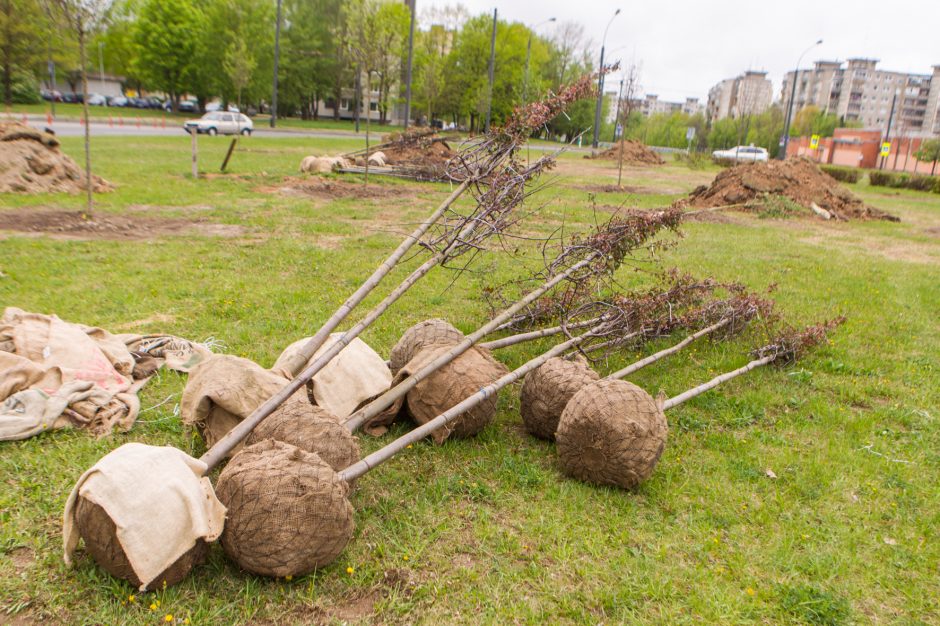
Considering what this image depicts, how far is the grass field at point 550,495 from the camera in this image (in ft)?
10.5

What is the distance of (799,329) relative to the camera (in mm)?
7555

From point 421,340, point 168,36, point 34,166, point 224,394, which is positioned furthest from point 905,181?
point 168,36

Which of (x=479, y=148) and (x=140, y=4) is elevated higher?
(x=140, y=4)

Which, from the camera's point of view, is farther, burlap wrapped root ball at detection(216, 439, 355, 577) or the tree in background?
the tree in background

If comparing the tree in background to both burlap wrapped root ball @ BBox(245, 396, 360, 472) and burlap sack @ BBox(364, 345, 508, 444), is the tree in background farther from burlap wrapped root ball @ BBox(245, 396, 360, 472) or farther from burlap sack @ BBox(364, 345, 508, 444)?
burlap wrapped root ball @ BBox(245, 396, 360, 472)

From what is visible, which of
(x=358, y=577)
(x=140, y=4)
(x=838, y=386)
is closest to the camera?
(x=358, y=577)

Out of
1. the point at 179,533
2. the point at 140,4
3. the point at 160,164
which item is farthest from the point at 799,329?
the point at 140,4

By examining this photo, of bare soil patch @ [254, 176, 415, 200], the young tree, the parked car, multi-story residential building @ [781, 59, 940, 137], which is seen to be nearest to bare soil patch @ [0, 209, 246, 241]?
the young tree

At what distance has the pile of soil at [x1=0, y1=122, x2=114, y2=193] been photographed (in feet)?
44.3

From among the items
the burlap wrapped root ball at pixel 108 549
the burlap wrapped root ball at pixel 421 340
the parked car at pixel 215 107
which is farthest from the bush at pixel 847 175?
the parked car at pixel 215 107

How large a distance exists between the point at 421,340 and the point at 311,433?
1.46m

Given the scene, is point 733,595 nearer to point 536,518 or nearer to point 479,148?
point 536,518

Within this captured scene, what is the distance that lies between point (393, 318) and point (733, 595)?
485 cm

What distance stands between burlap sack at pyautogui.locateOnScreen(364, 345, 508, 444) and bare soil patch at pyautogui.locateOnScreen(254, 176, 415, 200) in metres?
12.3
